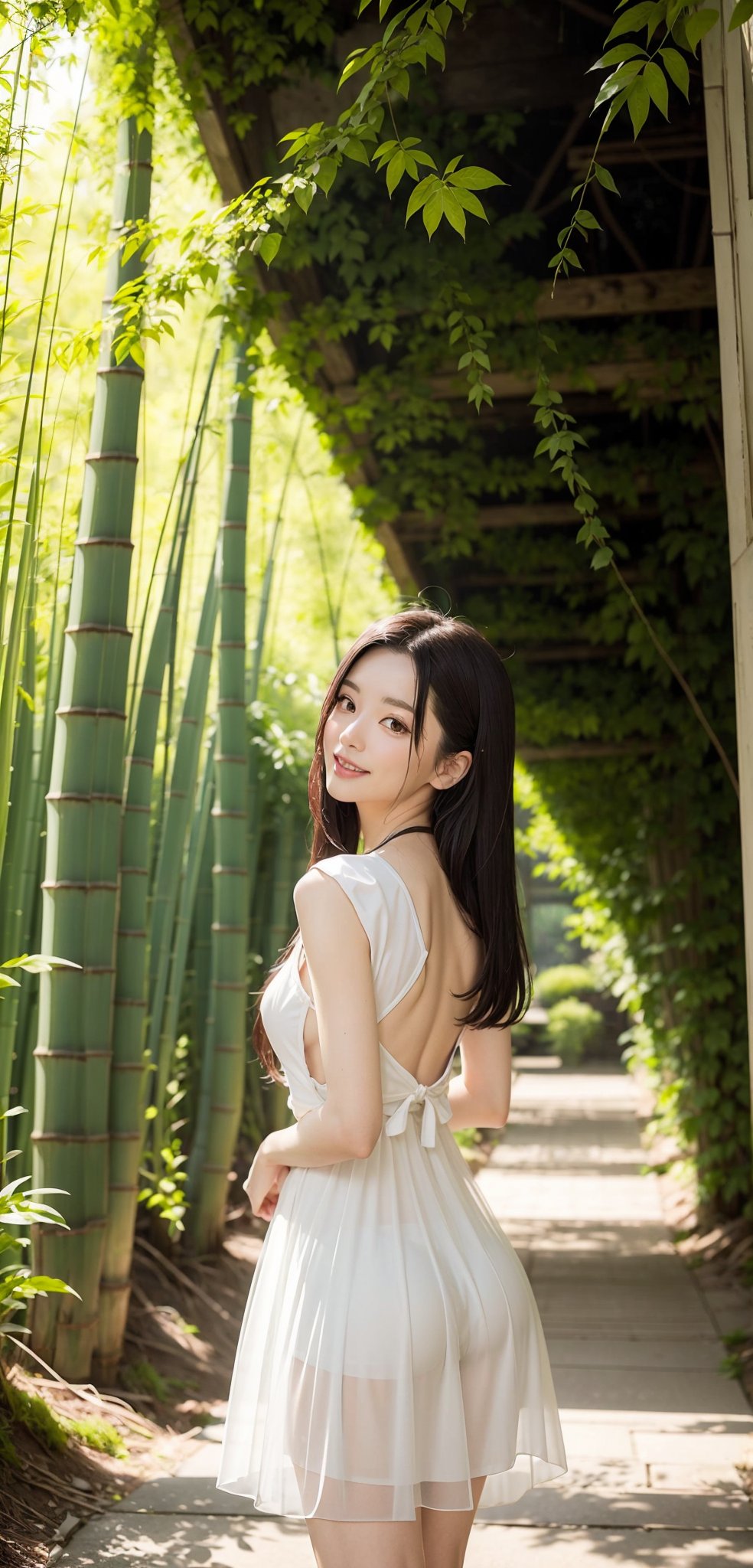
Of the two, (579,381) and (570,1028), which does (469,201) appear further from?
(570,1028)

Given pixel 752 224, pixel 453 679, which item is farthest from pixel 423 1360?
pixel 752 224

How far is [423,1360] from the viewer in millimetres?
1110

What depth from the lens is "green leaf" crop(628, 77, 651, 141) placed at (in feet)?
4.12

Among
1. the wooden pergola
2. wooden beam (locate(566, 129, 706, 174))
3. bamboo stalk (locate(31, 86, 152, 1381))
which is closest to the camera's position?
the wooden pergola

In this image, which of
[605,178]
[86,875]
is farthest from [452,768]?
[86,875]

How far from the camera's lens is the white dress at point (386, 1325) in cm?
110

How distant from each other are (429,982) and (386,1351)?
1.07 feet

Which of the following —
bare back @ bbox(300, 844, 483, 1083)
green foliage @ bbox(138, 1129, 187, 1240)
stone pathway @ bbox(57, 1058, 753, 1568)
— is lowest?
stone pathway @ bbox(57, 1058, 753, 1568)

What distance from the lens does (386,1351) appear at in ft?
3.60

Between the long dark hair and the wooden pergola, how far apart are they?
1.67 ft

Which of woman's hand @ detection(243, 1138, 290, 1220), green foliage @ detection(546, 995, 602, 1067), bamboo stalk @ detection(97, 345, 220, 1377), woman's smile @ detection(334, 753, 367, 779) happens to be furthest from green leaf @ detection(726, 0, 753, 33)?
green foliage @ detection(546, 995, 602, 1067)

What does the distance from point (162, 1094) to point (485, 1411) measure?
7.50ft

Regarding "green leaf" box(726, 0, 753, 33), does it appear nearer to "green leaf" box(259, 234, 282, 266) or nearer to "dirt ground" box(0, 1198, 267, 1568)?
"green leaf" box(259, 234, 282, 266)

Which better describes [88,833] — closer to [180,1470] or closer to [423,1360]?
[180,1470]
